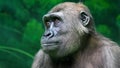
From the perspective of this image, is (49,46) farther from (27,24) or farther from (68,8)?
(27,24)

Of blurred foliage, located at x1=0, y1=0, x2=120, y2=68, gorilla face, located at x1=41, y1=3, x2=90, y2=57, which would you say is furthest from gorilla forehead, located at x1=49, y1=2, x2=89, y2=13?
blurred foliage, located at x1=0, y1=0, x2=120, y2=68

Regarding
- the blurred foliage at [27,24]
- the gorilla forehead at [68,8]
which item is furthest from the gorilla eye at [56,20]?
the blurred foliage at [27,24]

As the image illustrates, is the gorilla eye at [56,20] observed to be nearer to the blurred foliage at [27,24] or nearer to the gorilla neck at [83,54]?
the gorilla neck at [83,54]

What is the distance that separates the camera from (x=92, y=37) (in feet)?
20.1

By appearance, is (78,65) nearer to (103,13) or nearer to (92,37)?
(92,37)

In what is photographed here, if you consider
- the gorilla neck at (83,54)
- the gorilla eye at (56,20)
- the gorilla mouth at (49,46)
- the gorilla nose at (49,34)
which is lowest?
the gorilla neck at (83,54)

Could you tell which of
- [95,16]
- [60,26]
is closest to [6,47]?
[95,16]

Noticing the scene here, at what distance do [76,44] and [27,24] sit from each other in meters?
2.01

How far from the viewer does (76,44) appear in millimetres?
6012

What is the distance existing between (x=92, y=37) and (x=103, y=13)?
1860 mm

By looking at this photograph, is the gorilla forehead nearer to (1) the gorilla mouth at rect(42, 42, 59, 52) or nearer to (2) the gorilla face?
(2) the gorilla face

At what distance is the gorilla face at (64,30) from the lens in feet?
19.1

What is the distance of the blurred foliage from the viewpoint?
786 cm

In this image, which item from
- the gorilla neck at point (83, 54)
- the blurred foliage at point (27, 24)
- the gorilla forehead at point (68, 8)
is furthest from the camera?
the blurred foliage at point (27, 24)
